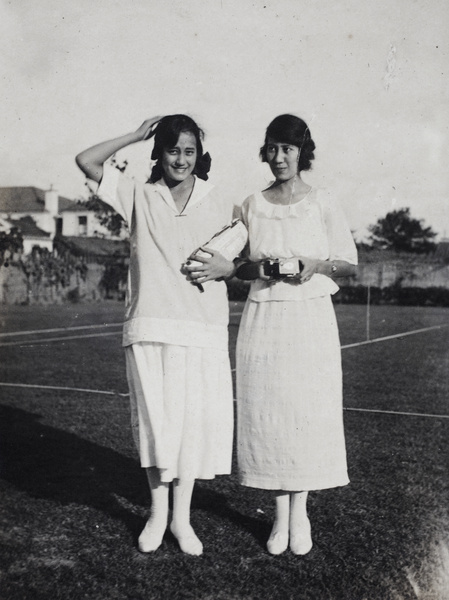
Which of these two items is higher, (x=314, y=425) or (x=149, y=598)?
(x=314, y=425)

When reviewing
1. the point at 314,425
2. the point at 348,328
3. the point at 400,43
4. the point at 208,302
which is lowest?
the point at 348,328

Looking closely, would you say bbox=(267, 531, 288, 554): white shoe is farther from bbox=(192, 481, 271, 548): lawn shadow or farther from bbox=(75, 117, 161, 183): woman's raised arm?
bbox=(75, 117, 161, 183): woman's raised arm

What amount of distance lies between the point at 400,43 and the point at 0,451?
381 cm

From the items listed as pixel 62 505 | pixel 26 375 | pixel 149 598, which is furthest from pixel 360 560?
pixel 26 375

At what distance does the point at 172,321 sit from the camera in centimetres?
321

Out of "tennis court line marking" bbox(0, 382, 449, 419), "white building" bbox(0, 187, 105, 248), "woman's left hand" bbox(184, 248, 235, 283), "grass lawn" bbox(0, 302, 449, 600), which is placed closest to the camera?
"grass lawn" bbox(0, 302, 449, 600)

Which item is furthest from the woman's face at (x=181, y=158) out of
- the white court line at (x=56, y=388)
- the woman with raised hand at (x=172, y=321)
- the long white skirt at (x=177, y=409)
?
the white court line at (x=56, y=388)

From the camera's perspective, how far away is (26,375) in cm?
864

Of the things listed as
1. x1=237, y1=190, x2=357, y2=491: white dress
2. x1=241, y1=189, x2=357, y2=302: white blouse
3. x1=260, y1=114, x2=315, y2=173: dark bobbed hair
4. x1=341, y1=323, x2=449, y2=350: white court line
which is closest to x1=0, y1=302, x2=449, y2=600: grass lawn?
x1=237, y1=190, x2=357, y2=491: white dress

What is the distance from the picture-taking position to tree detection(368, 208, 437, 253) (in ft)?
131

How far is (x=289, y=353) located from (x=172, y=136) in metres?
1.14

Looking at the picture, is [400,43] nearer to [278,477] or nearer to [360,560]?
[278,477]

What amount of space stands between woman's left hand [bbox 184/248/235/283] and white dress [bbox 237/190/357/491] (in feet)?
0.81

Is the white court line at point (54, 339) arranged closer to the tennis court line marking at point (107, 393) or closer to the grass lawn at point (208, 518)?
the tennis court line marking at point (107, 393)
